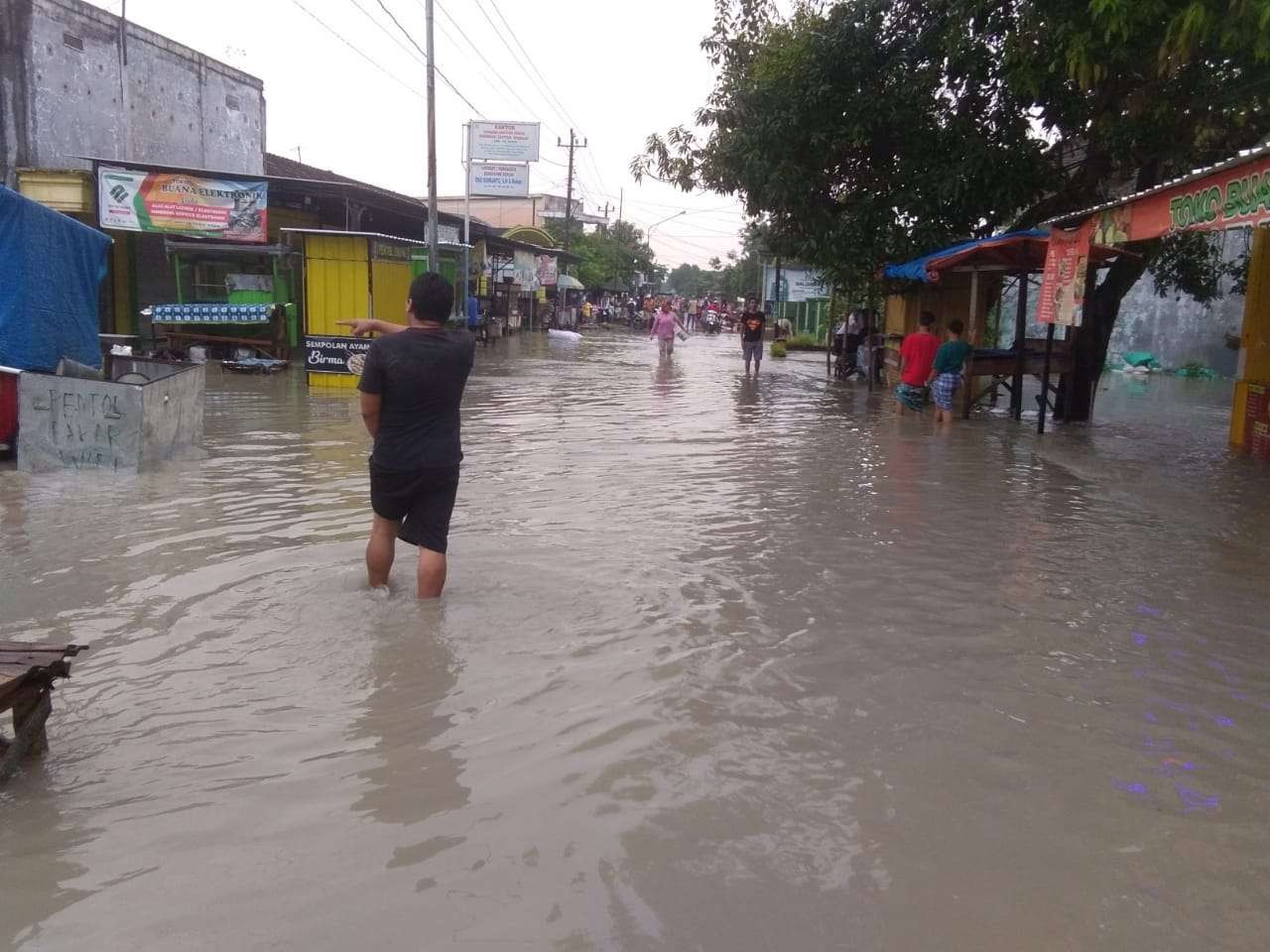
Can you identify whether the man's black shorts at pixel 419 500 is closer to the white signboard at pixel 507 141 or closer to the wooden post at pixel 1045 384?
the wooden post at pixel 1045 384

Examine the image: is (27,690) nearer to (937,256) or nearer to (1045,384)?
(1045,384)

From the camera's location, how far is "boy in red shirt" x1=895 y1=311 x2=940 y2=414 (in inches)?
542

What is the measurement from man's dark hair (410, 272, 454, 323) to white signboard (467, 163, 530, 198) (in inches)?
1366

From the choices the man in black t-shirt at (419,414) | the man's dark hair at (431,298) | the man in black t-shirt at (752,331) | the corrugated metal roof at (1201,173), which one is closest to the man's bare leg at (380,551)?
the man in black t-shirt at (419,414)

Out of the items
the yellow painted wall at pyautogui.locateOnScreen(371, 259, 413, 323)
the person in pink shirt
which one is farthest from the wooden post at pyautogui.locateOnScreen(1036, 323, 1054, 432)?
the person in pink shirt

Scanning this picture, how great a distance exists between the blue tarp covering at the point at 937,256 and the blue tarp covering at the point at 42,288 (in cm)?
968

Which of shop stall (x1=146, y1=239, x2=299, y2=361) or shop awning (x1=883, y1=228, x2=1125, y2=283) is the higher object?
shop awning (x1=883, y1=228, x2=1125, y2=283)

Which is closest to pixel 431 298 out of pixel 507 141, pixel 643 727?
pixel 643 727

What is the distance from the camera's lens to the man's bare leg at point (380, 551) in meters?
5.29

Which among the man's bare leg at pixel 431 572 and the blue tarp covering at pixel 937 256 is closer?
the man's bare leg at pixel 431 572

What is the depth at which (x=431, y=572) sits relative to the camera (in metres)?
5.29

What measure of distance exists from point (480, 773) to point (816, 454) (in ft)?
26.0

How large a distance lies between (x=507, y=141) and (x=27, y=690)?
37.3 m

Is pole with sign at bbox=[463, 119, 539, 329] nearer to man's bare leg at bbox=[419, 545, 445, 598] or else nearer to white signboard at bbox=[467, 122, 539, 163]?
white signboard at bbox=[467, 122, 539, 163]
